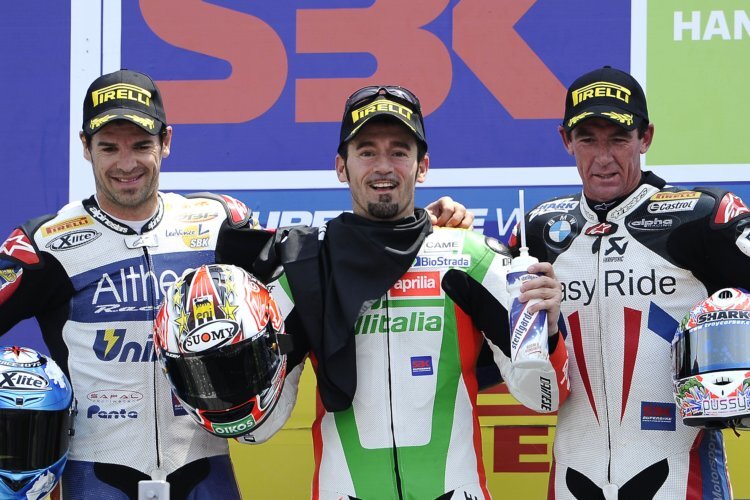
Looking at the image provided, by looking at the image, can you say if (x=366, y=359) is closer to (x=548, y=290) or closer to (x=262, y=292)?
(x=262, y=292)

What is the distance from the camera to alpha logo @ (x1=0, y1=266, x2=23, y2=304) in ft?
9.75

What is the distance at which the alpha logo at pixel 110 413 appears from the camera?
2.97 meters

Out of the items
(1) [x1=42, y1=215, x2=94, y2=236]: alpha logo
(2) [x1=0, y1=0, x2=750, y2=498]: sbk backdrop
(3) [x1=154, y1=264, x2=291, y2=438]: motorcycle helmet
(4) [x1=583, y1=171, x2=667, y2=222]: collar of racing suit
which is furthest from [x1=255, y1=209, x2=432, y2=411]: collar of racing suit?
(2) [x1=0, y1=0, x2=750, y2=498]: sbk backdrop

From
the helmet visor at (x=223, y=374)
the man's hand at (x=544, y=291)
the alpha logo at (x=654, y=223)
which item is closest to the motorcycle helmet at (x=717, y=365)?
the alpha logo at (x=654, y=223)

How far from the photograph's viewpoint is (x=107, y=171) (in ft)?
10.0

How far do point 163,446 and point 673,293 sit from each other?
1593 millimetres

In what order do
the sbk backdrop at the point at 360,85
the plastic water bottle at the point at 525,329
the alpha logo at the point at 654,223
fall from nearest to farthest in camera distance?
the plastic water bottle at the point at 525,329
the alpha logo at the point at 654,223
the sbk backdrop at the point at 360,85

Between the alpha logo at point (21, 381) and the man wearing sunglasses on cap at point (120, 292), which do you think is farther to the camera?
the man wearing sunglasses on cap at point (120, 292)

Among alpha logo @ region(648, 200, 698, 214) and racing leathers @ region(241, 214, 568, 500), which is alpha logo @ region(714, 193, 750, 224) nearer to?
alpha logo @ region(648, 200, 698, 214)

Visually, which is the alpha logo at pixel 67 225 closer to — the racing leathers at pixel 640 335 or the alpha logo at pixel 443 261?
the alpha logo at pixel 443 261

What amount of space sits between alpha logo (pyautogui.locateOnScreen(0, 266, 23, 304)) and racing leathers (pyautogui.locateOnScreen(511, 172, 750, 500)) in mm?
1657

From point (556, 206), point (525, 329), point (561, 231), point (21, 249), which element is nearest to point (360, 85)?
point (556, 206)

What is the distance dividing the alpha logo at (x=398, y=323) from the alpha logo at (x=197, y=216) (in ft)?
2.23

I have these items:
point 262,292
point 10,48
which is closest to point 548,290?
point 262,292
